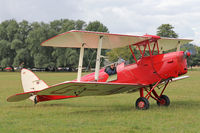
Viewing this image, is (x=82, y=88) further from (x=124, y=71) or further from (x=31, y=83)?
(x=31, y=83)

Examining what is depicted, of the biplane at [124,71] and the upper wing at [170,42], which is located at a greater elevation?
the upper wing at [170,42]

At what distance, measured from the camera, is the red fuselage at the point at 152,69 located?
7.84 metres

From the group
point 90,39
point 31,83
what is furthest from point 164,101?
point 31,83

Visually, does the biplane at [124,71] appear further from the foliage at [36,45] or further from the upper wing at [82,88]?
the foliage at [36,45]

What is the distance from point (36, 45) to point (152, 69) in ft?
190

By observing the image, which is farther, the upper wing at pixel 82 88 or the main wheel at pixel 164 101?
the main wheel at pixel 164 101

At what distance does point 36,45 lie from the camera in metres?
62.7

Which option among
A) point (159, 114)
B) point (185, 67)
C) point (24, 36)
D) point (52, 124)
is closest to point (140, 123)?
point (159, 114)

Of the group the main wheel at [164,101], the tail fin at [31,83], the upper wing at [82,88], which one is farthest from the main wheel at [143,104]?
the tail fin at [31,83]

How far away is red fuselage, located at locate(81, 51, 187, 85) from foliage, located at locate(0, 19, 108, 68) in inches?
1964

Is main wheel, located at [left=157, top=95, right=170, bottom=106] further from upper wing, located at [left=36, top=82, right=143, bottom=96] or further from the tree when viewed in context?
the tree

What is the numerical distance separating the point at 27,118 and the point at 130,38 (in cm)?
424

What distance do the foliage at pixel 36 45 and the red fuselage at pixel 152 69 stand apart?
49887mm

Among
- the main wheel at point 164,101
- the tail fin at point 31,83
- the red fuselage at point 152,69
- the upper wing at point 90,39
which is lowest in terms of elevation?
the main wheel at point 164,101
